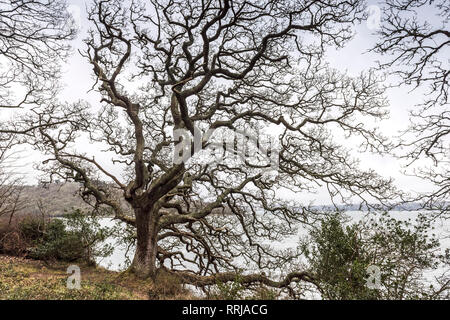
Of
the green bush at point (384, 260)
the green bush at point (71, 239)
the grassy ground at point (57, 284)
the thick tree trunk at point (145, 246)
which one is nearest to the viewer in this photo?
the green bush at point (384, 260)

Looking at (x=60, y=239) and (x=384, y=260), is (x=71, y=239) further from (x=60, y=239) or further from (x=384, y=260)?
(x=384, y=260)

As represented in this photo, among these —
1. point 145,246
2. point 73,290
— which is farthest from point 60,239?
point 73,290

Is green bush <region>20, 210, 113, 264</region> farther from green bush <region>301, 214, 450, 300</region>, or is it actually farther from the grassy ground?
green bush <region>301, 214, 450, 300</region>

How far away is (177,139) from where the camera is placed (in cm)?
751

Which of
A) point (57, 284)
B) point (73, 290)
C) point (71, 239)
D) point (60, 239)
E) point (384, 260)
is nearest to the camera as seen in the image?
point (384, 260)

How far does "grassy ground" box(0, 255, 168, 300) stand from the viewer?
511 cm

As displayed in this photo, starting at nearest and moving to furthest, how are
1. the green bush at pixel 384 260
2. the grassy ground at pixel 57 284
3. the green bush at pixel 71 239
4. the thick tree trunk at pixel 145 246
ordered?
the green bush at pixel 384 260 < the grassy ground at pixel 57 284 < the thick tree trunk at pixel 145 246 < the green bush at pixel 71 239

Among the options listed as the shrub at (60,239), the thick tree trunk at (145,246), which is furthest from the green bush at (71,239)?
the thick tree trunk at (145,246)

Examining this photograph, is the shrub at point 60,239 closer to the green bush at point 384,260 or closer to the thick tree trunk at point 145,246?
the thick tree trunk at point 145,246

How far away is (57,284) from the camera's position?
6121mm

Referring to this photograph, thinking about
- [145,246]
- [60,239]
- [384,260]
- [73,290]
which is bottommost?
[73,290]

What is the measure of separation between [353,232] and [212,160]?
5288mm

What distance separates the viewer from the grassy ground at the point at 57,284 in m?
5.11
